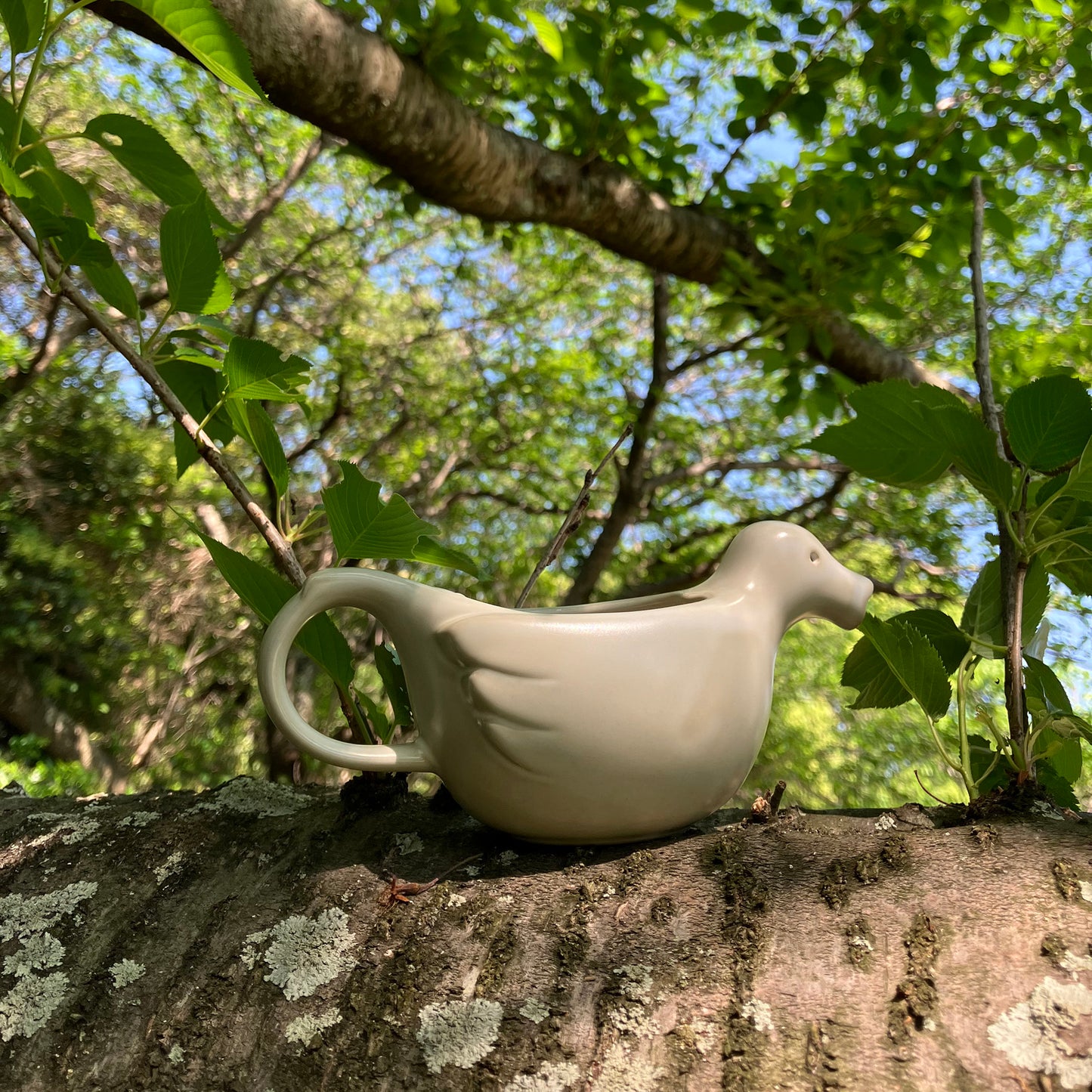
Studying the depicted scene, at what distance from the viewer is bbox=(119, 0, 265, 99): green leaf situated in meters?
0.55

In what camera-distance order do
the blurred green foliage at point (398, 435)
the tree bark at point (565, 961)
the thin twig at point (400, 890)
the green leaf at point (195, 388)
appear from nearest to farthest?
1. the tree bark at point (565, 961)
2. the thin twig at point (400, 890)
3. the green leaf at point (195, 388)
4. the blurred green foliage at point (398, 435)

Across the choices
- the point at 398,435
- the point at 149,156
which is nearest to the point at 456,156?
the point at 149,156

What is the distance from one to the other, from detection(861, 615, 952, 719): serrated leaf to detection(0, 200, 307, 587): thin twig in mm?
388

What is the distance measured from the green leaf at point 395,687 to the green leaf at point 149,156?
38cm

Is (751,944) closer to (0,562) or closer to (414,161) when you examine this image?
(414,161)

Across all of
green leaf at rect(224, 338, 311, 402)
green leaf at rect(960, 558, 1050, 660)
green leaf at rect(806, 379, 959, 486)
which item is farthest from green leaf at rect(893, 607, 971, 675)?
green leaf at rect(224, 338, 311, 402)

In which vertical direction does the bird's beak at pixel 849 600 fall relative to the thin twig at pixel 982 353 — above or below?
below

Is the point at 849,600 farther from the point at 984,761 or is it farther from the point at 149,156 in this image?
the point at 149,156

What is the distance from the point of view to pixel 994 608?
23.8 inches

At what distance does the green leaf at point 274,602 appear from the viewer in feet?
1.66

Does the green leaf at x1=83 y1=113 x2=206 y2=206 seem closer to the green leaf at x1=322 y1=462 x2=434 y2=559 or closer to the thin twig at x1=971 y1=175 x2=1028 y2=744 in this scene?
the green leaf at x1=322 y1=462 x2=434 y2=559

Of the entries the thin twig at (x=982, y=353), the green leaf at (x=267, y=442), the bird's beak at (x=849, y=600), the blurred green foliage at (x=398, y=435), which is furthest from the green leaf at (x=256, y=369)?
the blurred green foliage at (x=398, y=435)

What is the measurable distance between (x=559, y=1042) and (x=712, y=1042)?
0.22ft

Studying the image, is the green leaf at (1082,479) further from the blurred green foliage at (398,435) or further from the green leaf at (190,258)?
the blurred green foliage at (398,435)
